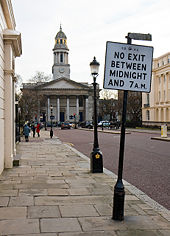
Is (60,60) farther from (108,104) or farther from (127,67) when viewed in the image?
(127,67)

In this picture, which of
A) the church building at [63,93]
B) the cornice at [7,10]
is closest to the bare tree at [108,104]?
the church building at [63,93]

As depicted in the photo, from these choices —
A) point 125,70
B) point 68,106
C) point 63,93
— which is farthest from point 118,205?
point 68,106

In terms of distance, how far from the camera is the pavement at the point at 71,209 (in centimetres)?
461

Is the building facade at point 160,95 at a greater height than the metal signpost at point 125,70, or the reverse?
the building facade at point 160,95

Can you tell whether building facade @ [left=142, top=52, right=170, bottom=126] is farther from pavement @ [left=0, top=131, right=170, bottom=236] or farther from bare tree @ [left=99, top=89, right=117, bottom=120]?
pavement @ [left=0, top=131, right=170, bottom=236]

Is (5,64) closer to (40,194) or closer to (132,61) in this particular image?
(40,194)

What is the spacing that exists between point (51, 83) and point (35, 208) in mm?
94268

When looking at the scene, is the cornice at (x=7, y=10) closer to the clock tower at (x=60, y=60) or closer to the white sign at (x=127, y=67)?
the white sign at (x=127, y=67)

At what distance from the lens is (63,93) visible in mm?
100500

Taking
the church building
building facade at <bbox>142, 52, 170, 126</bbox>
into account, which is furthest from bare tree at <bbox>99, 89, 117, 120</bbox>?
building facade at <bbox>142, 52, 170, 126</bbox>

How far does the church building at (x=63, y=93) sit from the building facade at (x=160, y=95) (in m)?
35.3

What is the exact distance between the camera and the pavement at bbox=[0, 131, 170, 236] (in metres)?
4.61

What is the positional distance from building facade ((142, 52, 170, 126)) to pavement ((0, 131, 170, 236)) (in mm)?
49545

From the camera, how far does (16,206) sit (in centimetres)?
579
